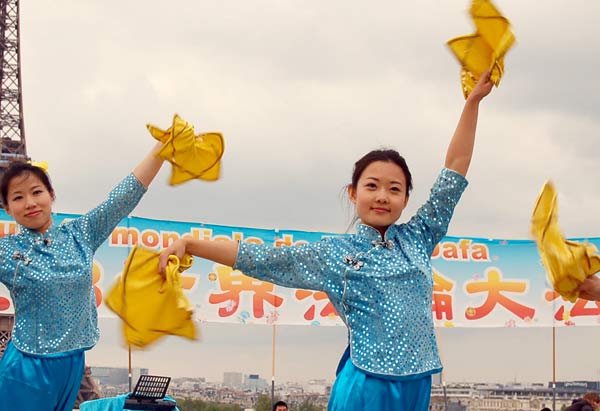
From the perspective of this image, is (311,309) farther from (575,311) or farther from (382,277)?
(382,277)

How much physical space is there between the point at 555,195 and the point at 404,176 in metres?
0.46

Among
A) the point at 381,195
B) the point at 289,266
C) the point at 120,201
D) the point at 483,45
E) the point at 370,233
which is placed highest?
the point at 483,45

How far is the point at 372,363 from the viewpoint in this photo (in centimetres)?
258

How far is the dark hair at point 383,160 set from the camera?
111 inches

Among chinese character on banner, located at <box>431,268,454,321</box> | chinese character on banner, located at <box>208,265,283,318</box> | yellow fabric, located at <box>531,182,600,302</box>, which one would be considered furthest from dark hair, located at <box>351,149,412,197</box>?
chinese character on banner, located at <box>431,268,454,321</box>

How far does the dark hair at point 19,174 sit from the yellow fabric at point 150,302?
909 mm

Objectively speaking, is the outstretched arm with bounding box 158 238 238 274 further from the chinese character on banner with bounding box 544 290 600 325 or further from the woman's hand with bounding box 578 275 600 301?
the chinese character on banner with bounding box 544 290 600 325

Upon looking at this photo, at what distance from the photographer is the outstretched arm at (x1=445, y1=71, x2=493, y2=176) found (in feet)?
9.25

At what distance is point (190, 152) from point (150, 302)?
791mm

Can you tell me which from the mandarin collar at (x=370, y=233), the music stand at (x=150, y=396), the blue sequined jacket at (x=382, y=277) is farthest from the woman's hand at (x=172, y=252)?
the music stand at (x=150, y=396)

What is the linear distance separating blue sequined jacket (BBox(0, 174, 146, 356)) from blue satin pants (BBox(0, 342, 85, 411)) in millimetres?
41

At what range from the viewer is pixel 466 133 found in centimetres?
283

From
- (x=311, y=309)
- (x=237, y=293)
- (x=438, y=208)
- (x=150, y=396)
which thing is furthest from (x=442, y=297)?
(x=438, y=208)

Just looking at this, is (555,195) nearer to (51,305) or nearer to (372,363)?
(372,363)
